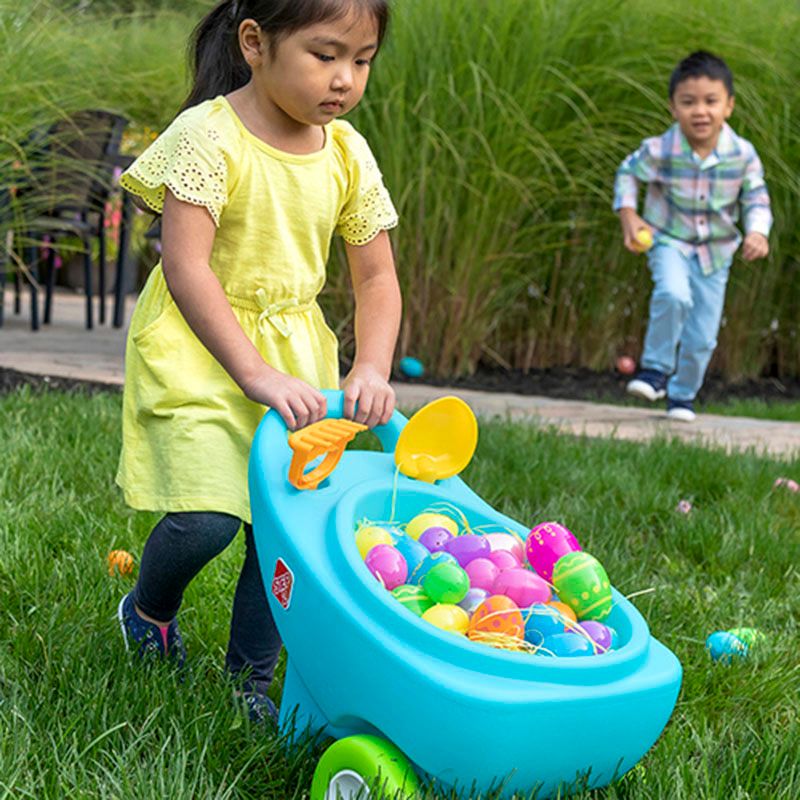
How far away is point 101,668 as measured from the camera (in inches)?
72.5

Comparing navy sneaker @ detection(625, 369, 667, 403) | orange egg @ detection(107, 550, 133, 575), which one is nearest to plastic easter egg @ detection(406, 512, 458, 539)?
orange egg @ detection(107, 550, 133, 575)

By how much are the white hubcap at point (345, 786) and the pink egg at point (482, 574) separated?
294 mm

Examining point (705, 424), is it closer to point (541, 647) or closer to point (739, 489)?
point (739, 489)

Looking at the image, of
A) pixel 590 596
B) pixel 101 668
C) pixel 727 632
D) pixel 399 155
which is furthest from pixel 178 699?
pixel 399 155

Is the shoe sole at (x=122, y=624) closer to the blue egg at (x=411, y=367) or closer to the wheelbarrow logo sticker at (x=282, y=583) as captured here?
the wheelbarrow logo sticker at (x=282, y=583)

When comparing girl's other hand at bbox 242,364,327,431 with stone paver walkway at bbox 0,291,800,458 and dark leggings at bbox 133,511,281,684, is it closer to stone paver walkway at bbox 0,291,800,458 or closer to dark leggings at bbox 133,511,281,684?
dark leggings at bbox 133,511,281,684

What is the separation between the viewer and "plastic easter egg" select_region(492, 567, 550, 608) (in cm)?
160

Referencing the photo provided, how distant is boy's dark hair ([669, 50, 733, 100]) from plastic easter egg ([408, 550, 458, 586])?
12.4 feet

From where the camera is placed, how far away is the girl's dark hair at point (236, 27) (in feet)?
5.60

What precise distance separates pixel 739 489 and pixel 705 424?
5.18ft

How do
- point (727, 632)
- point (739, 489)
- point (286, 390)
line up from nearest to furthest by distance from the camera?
1. point (286, 390)
2. point (727, 632)
3. point (739, 489)

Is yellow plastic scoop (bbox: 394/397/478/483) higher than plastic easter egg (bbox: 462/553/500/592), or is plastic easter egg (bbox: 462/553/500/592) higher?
yellow plastic scoop (bbox: 394/397/478/483)

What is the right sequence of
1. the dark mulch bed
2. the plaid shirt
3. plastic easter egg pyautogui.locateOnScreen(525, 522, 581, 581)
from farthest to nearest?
1. the dark mulch bed
2. the plaid shirt
3. plastic easter egg pyautogui.locateOnScreen(525, 522, 581, 581)

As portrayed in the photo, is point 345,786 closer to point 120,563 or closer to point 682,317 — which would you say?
point 120,563
